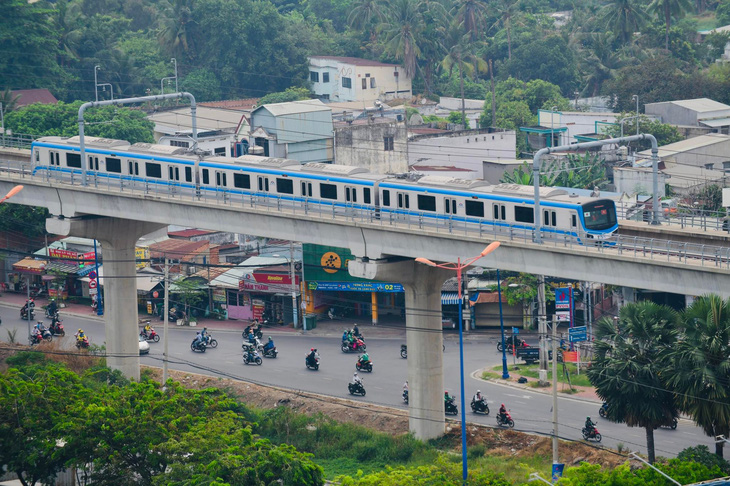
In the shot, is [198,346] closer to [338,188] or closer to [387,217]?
[338,188]

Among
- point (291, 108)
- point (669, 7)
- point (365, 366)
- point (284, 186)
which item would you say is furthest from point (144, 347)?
point (669, 7)

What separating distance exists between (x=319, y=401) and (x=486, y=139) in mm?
54852

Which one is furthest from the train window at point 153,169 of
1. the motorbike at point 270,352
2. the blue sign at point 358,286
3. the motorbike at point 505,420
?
the motorbike at point 505,420

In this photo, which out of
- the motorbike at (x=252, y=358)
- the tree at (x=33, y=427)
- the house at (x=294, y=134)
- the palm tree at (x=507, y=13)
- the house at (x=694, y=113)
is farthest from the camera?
the palm tree at (x=507, y=13)

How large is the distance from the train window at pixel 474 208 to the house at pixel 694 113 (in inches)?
Answer: 2559

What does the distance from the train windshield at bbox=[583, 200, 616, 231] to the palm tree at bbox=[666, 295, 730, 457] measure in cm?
812

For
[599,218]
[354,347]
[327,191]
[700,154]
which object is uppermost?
[327,191]

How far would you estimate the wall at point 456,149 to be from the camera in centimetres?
11494

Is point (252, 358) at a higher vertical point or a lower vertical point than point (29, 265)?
lower

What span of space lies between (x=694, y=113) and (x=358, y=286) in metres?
51.0

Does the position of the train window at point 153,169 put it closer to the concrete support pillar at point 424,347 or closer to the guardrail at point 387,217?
the guardrail at point 387,217

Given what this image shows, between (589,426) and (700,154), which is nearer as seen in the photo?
(589,426)

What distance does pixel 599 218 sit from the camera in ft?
186

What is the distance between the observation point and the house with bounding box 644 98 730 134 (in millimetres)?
119875
